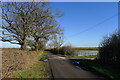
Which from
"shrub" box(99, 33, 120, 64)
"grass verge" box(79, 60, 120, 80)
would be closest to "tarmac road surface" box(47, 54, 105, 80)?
"grass verge" box(79, 60, 120, 80)

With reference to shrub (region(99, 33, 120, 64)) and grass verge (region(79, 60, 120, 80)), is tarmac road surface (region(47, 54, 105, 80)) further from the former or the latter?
shrub (region(99, 33, 120, 64))

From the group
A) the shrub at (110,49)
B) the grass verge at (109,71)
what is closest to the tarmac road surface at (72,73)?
the grass verge at (109,71)

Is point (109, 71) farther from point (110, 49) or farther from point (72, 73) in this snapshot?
point (110, 49)

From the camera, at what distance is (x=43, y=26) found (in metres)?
19.6

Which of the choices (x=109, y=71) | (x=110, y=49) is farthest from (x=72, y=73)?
(x=110, y=49)

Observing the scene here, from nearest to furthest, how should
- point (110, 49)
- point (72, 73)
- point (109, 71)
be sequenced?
point (72, 73) → point (109, 71) → point (110, 49)

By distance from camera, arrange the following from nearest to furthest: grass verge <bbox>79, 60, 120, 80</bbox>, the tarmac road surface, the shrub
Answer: grass verge <bbox>79, 60, 120, 80</bbox> → the tarmac road surface → the shrub

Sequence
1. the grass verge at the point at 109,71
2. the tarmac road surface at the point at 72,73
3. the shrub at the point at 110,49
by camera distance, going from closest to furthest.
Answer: the grass verge at the point at 109,71, the tarmac road surface at the point at 72,73, the shrub at the point at 110,49

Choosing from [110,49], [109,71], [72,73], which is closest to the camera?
[72,73]

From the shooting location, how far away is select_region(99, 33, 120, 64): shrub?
35.4 ft

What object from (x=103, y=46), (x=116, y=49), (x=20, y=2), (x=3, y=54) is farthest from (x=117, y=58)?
(x=20, y=2)

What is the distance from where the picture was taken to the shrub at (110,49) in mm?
10784

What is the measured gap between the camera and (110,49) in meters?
11.7

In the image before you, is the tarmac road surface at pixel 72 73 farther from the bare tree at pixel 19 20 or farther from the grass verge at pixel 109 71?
the bare tree at pixel 19 20
